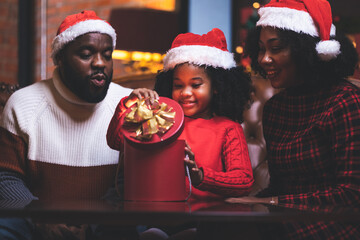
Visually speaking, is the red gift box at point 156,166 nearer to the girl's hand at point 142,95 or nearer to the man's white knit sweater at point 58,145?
the girl's hand at point 142,95

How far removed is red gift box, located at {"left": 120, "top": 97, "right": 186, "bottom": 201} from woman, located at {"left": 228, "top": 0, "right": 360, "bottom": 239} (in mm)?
189

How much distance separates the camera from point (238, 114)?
1609mm

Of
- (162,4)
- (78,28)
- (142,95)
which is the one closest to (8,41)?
(162,4)

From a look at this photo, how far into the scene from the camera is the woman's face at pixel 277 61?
1.42 meters

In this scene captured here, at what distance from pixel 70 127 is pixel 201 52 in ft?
1.80

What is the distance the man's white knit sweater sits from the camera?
163 centimetres

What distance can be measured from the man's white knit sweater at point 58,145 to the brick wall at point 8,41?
2078mm

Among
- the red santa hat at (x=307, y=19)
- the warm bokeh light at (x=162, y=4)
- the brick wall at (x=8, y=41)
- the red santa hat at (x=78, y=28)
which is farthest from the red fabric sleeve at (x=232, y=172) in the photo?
the brick wall at (x=8, y=41)

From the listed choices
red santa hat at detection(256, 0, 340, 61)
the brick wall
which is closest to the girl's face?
red santa hat at detection(256, 0, 340, 61)

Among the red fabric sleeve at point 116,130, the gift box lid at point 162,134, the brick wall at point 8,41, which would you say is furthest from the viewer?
the brick wall at point 8,41

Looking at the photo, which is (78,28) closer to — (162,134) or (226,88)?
(226,88)

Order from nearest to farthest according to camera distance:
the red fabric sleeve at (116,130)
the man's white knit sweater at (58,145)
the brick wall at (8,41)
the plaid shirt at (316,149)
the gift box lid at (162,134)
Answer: the gift box lid at (162,134) → the plaid shirt at (316,149) → the red fabric sleeve at (116,130) → the man's white knit sweater at (58,145) → the brick wall at (8,41)

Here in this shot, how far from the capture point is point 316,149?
53.2 inches

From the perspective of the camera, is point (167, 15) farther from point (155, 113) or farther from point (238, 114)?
point (155, 113)
